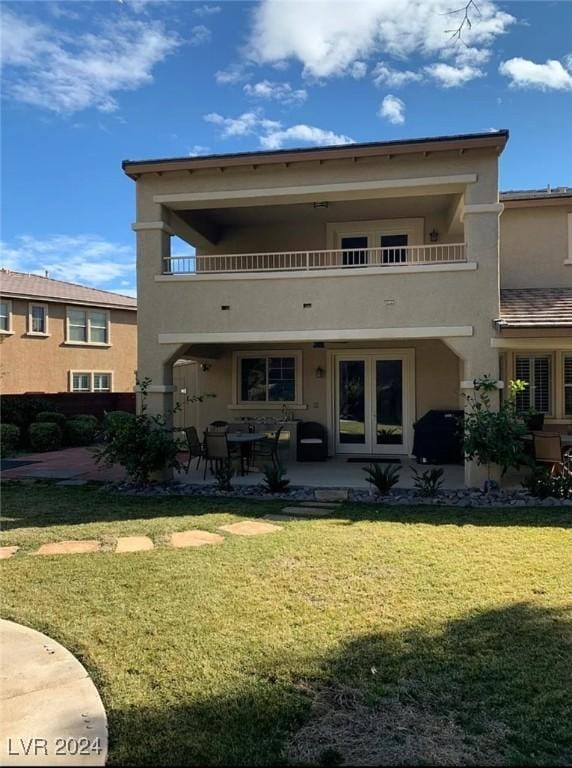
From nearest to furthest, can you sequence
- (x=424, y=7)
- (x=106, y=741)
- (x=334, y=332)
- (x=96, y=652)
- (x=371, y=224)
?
(x=106, y=741) < (x=96, y=652) < (x=424, y=7) < (x=334, y=332) < (x=371, y=224)

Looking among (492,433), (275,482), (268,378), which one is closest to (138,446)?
(275,482)

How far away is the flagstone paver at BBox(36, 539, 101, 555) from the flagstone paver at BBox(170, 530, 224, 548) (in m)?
1.03

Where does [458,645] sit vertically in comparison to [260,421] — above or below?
below

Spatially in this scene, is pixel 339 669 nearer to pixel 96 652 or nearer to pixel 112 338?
pixel 96 652

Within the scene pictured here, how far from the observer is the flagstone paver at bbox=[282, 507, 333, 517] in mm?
9087

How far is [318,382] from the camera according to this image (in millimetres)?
15695

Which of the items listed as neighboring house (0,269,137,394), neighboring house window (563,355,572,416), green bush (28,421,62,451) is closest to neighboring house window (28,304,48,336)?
neighboring house (0,269,137,394)

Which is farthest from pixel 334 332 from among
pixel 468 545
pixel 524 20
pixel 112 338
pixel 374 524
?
pixel 112 338

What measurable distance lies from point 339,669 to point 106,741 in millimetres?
1689

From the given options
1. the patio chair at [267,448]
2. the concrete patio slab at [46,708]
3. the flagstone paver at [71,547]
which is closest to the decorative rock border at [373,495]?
the patio chair at [267,448]

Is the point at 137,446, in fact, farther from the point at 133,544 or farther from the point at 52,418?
the point at 52,418

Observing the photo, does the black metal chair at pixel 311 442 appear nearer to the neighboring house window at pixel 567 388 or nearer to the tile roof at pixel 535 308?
the tile roof at pixel 535 308

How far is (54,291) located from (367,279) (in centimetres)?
2197

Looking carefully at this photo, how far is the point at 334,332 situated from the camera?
38.2 ft
